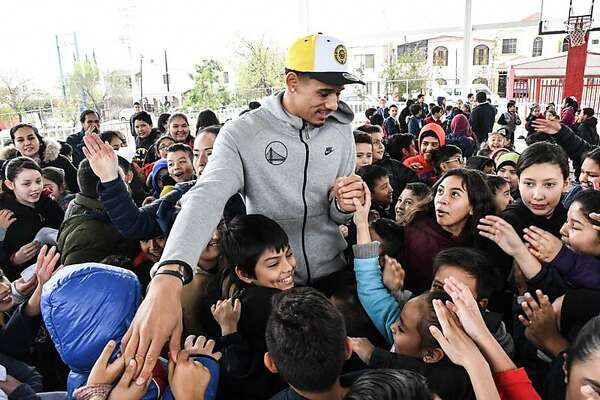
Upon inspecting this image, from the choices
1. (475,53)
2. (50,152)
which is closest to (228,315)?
(50,152)

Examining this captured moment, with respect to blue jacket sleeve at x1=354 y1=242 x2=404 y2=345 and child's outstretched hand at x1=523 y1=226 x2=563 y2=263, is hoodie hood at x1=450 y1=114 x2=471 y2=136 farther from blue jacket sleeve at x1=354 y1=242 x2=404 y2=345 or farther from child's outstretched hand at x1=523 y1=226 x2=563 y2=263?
blue jacket sleeve at x1=354 y1=242 x2=404 y2=345

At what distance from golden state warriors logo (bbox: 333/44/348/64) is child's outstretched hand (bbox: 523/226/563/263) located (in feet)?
2.72

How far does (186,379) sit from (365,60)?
16682mm

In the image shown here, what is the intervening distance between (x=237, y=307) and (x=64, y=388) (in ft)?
3.90

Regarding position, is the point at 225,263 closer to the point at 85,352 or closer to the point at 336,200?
the point at 336,200

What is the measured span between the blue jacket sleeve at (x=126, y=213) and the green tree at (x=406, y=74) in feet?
44.0

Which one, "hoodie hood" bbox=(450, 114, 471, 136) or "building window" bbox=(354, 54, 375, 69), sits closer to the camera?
"hoodie hood" bbox=(450, 114, 471, 136)

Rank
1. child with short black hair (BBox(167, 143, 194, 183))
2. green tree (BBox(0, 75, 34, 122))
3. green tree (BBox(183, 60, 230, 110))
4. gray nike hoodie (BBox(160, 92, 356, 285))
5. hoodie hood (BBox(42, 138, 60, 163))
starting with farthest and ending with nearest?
green tree (BBox(183, 60, 230, 110)) → green tree (BBox(0, 75, 34, 122)) → hoodie hood (BBox(42, 138, 60, 163)) → child with short black hair (BBox(167, 143, 194, 183)) → gray nike hoodie (BBox(160, 92, 356, 285))

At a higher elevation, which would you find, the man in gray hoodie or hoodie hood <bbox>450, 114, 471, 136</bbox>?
the man in gray hoodie

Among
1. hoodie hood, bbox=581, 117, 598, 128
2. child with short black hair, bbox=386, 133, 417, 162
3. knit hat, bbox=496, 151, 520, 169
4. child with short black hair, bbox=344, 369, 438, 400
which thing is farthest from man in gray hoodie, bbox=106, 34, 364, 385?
hoodie hood, bbox=581, 117, 598, 128

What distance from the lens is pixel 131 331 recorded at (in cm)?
92

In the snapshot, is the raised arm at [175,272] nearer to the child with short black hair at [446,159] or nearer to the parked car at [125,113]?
the child with short black hair at [446,159]

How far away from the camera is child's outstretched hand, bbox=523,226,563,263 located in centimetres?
149

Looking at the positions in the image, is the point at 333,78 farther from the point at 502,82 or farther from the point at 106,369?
the point at 502,82
